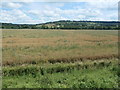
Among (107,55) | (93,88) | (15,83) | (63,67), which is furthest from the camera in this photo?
(107,55)

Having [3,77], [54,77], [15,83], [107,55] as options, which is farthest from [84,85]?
[107,55]

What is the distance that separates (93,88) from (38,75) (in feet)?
9.95

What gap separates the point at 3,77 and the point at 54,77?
8.38ft

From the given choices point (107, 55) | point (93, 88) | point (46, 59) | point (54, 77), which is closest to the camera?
point (93, 88)

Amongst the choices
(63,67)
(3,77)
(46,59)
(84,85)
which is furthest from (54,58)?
(84,85)

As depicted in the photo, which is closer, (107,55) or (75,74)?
(75,74)

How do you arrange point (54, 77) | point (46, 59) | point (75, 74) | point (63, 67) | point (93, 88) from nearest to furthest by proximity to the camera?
point (93, 88) < point (54, 77) < point (75, 74) < point (63, 67) < point (46, 59)

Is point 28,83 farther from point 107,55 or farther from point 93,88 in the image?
point 107,55

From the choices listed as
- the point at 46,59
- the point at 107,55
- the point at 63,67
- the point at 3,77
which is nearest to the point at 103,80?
the point at 63,67

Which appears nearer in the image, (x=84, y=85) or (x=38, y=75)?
(x=84, y=85)

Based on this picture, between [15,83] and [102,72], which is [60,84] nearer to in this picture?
[15,83]

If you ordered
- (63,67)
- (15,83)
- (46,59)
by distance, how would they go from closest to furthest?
1. (15,83)
2. (63,67)
3. (46,59)

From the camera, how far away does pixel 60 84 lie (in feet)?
26.4

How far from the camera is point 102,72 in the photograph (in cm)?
1023
